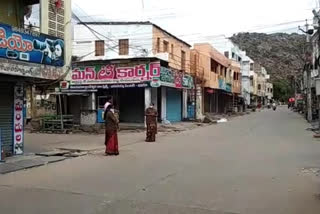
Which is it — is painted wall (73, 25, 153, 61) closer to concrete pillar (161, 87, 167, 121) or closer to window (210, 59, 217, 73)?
concrete pillar (161, 87, 167, 121)

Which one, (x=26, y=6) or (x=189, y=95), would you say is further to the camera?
(x=189, y=95)

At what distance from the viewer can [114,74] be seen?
30391 millimetres

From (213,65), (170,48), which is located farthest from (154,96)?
(213,65)

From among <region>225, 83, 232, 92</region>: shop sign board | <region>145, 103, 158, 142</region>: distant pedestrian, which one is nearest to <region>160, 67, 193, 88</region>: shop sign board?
<region>145, 103, 158, 142</region>: distant pedestrian

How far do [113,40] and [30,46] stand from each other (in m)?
23.0

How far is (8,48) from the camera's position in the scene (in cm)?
1273

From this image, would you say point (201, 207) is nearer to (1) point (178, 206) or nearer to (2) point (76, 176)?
(1) point (178, 206)

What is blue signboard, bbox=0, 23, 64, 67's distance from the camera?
41.6 ft

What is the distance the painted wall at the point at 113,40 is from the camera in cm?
3456

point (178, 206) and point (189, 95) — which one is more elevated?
point (189, 95)

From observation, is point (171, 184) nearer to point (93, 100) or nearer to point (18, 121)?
point (18, 121)

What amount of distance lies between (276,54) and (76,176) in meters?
142

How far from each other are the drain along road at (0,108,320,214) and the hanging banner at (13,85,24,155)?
2.11 meters

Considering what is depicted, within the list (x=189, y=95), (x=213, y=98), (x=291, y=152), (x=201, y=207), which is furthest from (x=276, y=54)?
(x=201, y=207)
